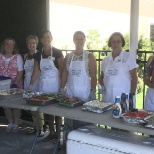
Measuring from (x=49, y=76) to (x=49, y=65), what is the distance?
15cm

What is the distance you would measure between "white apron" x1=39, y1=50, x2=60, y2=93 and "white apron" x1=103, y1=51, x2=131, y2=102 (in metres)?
0.76

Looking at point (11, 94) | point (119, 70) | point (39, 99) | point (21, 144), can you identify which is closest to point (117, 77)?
point (119, 70)

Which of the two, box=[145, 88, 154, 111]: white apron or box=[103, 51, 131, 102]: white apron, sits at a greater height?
box=[103, 51, 131, 102]: white apron

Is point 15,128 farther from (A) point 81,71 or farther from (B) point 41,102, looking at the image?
(B) point 41,102

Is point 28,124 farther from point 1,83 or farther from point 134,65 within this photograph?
point 134,65

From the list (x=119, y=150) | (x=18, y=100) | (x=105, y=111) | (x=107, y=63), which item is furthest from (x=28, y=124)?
(x=119, y=150)

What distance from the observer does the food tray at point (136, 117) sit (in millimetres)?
2457

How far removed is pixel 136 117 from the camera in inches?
98.9

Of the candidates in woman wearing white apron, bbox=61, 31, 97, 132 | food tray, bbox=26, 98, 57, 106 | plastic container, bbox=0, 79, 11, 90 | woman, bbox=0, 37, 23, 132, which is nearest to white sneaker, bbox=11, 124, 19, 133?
woman, bbox=0, 37, 23, 132

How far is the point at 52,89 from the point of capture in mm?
4004

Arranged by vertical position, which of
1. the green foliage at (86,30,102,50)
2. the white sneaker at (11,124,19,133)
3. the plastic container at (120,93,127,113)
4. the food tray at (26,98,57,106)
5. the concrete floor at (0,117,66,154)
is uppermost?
the green foliage at (86,30,102,50)

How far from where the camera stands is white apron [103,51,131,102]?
133 inches

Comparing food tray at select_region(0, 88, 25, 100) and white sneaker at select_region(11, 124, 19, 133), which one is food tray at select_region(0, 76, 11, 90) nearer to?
food tray at select_region(0, 88, 25, 100)

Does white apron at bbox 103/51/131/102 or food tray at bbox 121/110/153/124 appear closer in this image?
food tray at bbox 121/110/153/124
